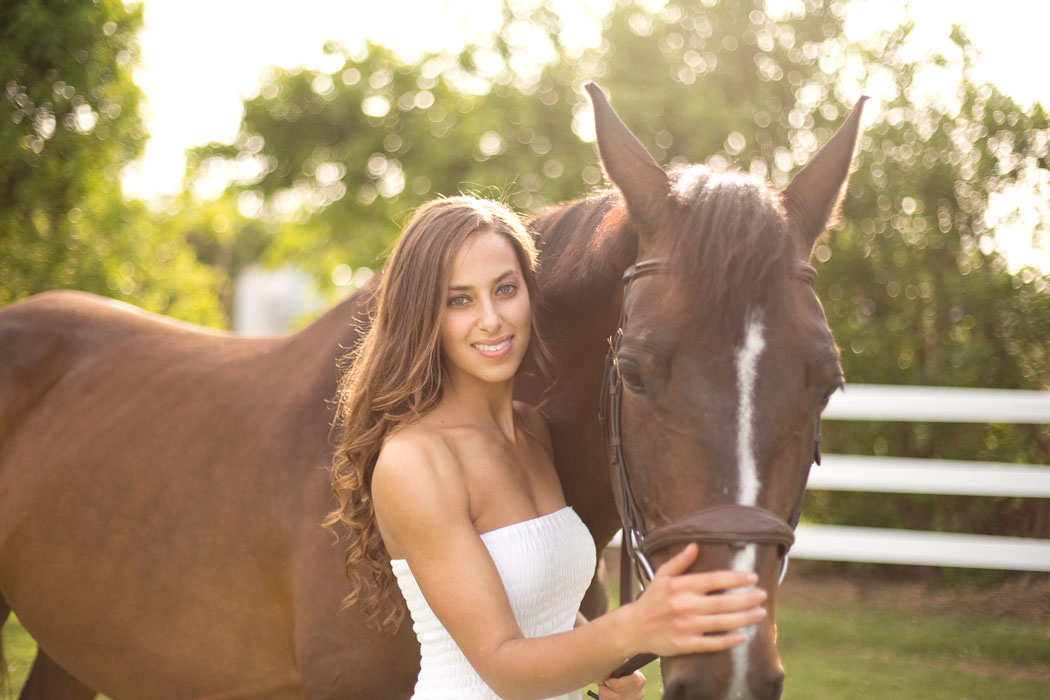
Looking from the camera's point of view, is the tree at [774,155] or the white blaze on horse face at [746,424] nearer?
the white blaze on horse face at [746,424]

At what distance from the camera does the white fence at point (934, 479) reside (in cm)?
507

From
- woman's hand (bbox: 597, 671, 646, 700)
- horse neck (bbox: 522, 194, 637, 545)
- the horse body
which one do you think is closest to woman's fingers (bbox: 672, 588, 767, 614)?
woman's hand (bbox: 597, 671, 646, 700)

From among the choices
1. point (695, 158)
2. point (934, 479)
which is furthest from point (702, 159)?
point (934, 479)

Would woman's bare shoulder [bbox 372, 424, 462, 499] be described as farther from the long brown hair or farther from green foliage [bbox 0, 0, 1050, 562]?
green foliage [bbox 0, 0, 1050, 562]

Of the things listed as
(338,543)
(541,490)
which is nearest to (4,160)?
(338,543)

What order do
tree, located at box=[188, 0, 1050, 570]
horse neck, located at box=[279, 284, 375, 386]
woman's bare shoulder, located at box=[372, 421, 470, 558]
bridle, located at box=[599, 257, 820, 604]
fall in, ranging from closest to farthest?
1. bridle, located at box=[599, 257, 820, 604]
2. woman's bare shoulder, located at box=[372, 421, 470, 558]
3. horse neck, located at box=[279, 284, 375, 386]
4. tree, located at box=[188, 0, 1050, 570]

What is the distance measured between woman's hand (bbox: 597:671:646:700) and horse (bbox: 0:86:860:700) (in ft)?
1.55

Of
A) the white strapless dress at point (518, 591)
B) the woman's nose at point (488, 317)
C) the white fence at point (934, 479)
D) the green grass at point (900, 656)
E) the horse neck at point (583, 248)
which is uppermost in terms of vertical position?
the horse neck at point (583, 248)

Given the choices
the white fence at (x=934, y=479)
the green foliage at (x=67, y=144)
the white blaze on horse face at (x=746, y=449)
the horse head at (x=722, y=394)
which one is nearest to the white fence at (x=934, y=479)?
the white fence at (x=934, y=479)

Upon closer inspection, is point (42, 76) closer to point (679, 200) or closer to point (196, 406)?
point (196, 406)

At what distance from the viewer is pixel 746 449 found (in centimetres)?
151

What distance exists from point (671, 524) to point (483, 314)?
65 cm

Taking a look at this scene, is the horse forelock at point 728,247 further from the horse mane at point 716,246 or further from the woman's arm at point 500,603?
the woman's arm at point 500,603

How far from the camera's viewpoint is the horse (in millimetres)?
1551
